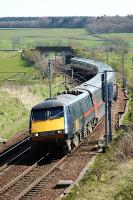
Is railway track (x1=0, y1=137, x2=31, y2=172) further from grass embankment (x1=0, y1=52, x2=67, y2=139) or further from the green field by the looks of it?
the green field

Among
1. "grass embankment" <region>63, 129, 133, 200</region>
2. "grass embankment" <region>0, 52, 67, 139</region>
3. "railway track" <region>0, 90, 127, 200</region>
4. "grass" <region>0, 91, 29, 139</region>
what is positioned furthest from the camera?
"grass embankment" <region>0, 52, 67, 139</region>

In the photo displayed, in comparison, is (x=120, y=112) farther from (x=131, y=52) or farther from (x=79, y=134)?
(x=131, y=52)

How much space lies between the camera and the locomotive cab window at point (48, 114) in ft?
79.0

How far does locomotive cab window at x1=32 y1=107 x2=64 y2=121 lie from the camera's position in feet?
79.0

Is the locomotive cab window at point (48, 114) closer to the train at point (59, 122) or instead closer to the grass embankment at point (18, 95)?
the train at point (59, 122)

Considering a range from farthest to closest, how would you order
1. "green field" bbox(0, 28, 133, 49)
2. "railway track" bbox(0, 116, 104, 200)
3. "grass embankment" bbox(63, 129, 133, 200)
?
"green field" bbox(0, 28, 133, 49), "railway track" bbox(0, 116, 104, 200), "grass embankment" bbox(63, 129, 133, 200)

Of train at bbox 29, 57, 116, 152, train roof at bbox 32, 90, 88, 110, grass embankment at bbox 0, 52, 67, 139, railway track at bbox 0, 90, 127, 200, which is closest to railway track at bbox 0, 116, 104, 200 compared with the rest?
railway track at bbox 0, 90, 127, 200

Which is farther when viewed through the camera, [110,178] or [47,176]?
[47,176]

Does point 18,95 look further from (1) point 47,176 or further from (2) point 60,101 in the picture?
(1) point 47,176

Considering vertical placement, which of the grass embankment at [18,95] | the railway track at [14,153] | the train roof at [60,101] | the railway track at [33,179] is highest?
the train roof at [60,101]

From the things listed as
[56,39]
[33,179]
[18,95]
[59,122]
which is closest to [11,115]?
[18,95]

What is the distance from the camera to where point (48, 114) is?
79.0 feet

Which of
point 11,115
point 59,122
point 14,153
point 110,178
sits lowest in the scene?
point 11,115

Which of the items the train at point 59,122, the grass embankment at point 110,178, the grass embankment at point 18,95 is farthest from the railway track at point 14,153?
the grass embankment at point 110,178
